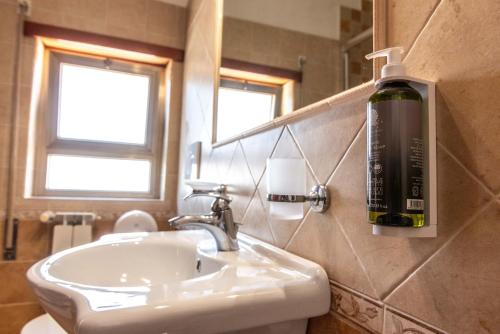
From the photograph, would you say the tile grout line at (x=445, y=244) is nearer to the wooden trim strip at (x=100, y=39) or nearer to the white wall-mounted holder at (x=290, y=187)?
the white wall-mounted holder at (x=290, y=187)

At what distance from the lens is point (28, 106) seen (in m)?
1.52

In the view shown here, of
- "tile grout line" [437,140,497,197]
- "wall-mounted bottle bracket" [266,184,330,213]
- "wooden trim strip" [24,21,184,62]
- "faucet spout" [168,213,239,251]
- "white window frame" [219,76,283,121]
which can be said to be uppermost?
"wooden trim strip" [24,21,184,62]

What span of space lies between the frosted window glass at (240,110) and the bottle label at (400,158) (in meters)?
0.46

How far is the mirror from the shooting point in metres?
0.61

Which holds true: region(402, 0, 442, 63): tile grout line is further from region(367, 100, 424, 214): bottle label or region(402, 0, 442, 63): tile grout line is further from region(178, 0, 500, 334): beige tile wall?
region(367, 100, 424, 214): bottle label

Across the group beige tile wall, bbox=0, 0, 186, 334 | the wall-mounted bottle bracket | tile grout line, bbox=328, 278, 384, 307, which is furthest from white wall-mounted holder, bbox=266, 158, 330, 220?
beige tile wall, bbox=0, 0, 186, 334

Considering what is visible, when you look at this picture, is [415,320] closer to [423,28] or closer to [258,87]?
[423,28]

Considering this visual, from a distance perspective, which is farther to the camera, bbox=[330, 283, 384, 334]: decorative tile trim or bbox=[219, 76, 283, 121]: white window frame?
bbox=[219, 76, 283, 121]: white window frame

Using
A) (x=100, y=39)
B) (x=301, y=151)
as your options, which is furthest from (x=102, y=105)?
(x=301, y=151)

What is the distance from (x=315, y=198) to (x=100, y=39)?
1566 mm

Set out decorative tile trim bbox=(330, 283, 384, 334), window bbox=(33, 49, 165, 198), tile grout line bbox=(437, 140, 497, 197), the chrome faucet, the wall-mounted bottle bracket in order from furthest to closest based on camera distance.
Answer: window bbox=(33, 49, 165, 198) → the chrome faucet → the wall-mounted bottle bracket → decorative tile trim bbox=(330, 283, 384, 334) → tile grout line bbox=(437, 140, 497, 197)

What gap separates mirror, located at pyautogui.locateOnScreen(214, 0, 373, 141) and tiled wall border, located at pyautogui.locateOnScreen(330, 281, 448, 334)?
346mm

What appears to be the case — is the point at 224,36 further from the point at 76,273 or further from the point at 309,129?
the point at 76,273

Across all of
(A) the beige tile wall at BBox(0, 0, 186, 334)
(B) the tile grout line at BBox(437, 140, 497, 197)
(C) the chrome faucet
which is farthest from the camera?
(A) the beige tile wall at BBox(0, 0, 186, 334)
